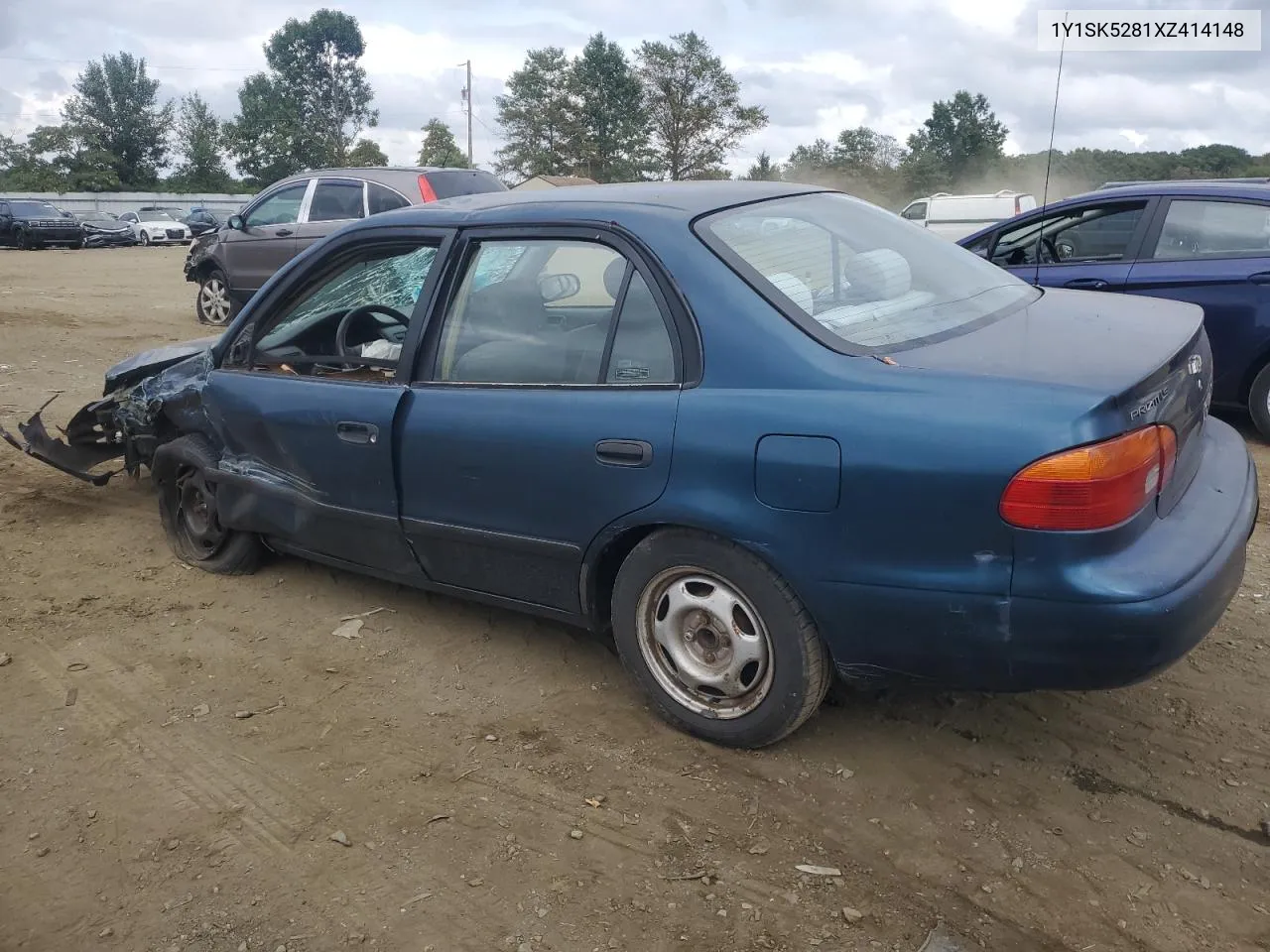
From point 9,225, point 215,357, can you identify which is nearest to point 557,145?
point 9,225

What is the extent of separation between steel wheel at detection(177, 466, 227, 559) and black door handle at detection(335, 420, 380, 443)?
1.13 meters

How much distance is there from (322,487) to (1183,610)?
9.21ft

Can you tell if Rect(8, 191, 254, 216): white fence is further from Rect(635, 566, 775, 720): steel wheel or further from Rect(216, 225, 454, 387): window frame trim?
Rect(635, 566, 775, 720): steel wheel

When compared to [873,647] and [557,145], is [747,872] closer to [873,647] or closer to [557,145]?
[873,647]

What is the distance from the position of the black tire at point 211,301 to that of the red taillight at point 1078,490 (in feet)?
36.7

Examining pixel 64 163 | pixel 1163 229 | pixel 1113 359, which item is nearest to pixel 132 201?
pixel 64 163

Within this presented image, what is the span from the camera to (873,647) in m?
2.65

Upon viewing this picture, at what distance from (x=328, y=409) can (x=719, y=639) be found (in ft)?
5.47

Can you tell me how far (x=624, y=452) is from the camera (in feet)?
9.56

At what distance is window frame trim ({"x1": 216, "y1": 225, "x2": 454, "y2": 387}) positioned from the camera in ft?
11.4

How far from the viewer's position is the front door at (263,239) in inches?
445

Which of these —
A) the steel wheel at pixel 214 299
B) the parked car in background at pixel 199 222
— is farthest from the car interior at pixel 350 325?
the parked car in background at pixel 199 222

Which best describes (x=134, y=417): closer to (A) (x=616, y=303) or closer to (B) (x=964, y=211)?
(A) (x=616, y=303)

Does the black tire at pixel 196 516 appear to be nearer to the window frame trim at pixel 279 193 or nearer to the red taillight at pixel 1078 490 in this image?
the red taillight at pixel 1078 490
